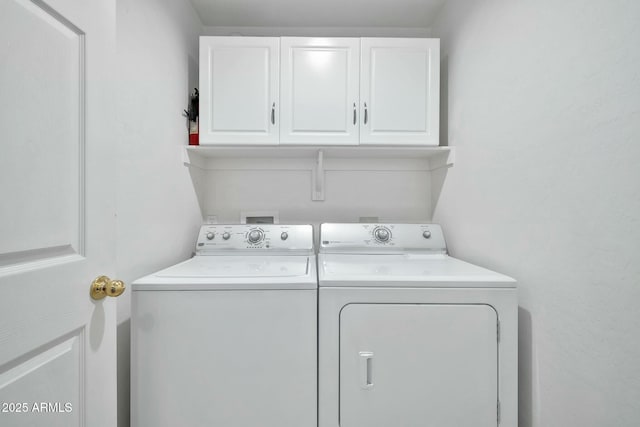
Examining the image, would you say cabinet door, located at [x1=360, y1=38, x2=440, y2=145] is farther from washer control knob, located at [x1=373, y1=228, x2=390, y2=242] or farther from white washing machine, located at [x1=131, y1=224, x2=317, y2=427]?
white washing machine, located at [x1=131, y1=224, x2=317, y2=427]

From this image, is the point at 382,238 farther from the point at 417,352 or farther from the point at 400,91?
the point at 400,91

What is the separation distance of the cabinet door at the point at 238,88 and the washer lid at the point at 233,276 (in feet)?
2.51

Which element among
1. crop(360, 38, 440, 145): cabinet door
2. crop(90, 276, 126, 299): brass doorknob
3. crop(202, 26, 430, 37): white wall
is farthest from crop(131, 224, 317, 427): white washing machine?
crop(202, 26, 430, 37): white wall

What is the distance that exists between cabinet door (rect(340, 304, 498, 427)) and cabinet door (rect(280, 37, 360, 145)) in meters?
1.14

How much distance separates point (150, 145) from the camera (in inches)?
54.0

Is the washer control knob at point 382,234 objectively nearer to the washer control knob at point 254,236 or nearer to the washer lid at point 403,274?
the washer lid at point 403,274

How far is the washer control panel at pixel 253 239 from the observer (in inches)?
70.0

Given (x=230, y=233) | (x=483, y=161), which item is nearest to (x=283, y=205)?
(x=230, y=233)

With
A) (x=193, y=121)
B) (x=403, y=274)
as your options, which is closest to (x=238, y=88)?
(x=193, y=121)

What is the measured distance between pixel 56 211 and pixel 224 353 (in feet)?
2.45

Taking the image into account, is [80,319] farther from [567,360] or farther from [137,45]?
[567,360]

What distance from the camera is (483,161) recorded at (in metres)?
1.48

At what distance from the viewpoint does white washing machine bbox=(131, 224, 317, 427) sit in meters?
1.11

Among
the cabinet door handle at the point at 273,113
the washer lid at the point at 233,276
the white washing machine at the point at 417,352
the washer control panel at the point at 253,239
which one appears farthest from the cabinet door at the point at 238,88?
the white washing machine at the point at 417,352
